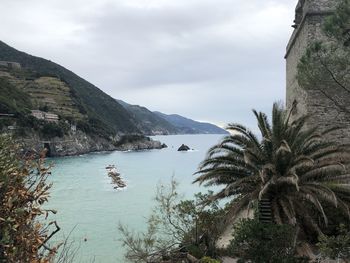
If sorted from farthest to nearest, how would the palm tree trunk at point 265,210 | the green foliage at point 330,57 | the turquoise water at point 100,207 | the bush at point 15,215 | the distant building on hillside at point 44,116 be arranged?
the distant building on hillside at point 44,116 < the turquoise water at point 100,207 < the palm tree trunk at point 265,210 < the green foliage at point 330,57 < the bush at point 15,215

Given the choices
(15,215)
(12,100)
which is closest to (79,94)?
(12,100)

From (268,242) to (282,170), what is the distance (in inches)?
95.0

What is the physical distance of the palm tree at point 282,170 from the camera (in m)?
9.85

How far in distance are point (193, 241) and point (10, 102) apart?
275ft

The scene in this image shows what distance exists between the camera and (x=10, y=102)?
8794 centimetres

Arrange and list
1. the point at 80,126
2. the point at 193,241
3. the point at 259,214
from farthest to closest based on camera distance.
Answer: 1. the point at 80,126
2. the point at 193,241
3. the point at 259,214

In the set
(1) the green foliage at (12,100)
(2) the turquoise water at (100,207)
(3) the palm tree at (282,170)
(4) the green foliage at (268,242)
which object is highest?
(1) the green foliage at (12,100)

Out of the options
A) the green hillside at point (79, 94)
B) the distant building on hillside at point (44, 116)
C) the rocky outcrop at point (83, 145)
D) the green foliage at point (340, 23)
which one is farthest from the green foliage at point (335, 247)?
the green hillside at point (79, 94)

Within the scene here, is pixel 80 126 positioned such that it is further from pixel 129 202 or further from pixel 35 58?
pixel 129 202

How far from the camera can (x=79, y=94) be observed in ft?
494

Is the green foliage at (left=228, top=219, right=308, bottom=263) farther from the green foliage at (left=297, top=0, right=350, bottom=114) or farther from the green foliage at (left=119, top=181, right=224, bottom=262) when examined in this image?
the green foliage at (left=297, top=0, right=350, bottom=114)

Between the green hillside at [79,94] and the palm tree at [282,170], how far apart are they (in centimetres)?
10502

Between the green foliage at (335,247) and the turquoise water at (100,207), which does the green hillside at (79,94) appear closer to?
the turquoise water at (100,207)

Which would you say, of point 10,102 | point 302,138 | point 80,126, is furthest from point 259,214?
point 80,126
